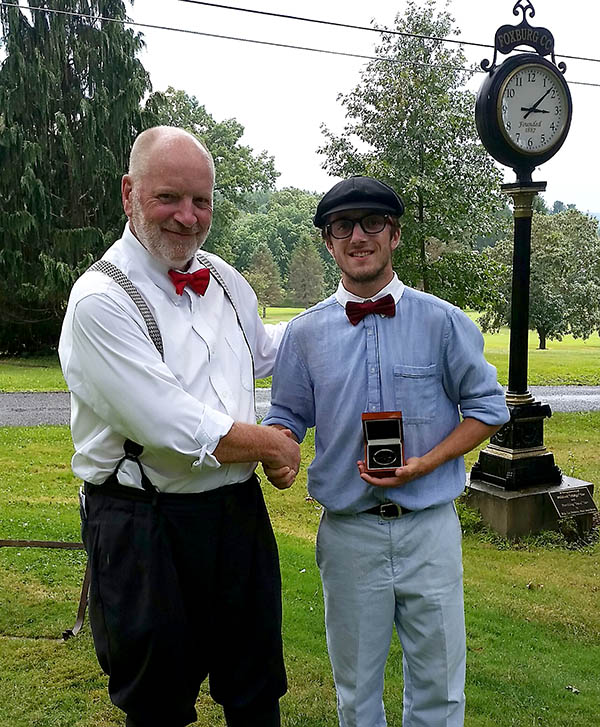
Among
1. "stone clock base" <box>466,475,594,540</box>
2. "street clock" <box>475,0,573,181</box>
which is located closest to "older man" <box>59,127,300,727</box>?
"stone clock base" <box>466,475,594,540</box>

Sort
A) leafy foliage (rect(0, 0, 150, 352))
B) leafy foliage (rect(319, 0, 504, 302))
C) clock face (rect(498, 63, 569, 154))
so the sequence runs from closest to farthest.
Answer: clock face (rect(498, 63, 569, 154))
leafy foliage (rect(319, 0, 504, 302))
leafy foliage (rect(0, 0, 150, 352))

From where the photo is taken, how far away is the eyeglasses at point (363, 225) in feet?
7.89

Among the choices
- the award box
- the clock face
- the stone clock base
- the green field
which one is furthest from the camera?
the green field

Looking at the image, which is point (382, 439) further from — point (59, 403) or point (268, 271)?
point (268, 271)

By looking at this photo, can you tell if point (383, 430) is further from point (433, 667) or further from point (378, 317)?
point (433, 667)

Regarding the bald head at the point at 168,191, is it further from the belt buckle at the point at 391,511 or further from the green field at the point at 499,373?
the green field at the point at 499,373

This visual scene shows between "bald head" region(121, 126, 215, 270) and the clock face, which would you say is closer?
"bald head" region(121, 126, 215, 270)

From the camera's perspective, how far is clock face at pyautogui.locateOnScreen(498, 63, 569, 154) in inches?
220

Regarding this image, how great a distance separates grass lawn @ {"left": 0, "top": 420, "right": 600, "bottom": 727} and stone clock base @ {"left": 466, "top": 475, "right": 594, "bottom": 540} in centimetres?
10

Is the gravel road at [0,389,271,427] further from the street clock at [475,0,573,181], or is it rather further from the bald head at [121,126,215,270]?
the bald head at [121,126,215,270]

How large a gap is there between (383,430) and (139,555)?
2.79 ft

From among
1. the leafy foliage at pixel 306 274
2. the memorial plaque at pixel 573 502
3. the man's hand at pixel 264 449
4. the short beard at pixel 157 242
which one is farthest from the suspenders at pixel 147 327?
the leafy foliage at pixel 306 274

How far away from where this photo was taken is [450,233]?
10.5 metres

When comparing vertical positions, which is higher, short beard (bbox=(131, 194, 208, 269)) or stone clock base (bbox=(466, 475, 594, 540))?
short beard (bbox=(131, 194, 208, 269))
